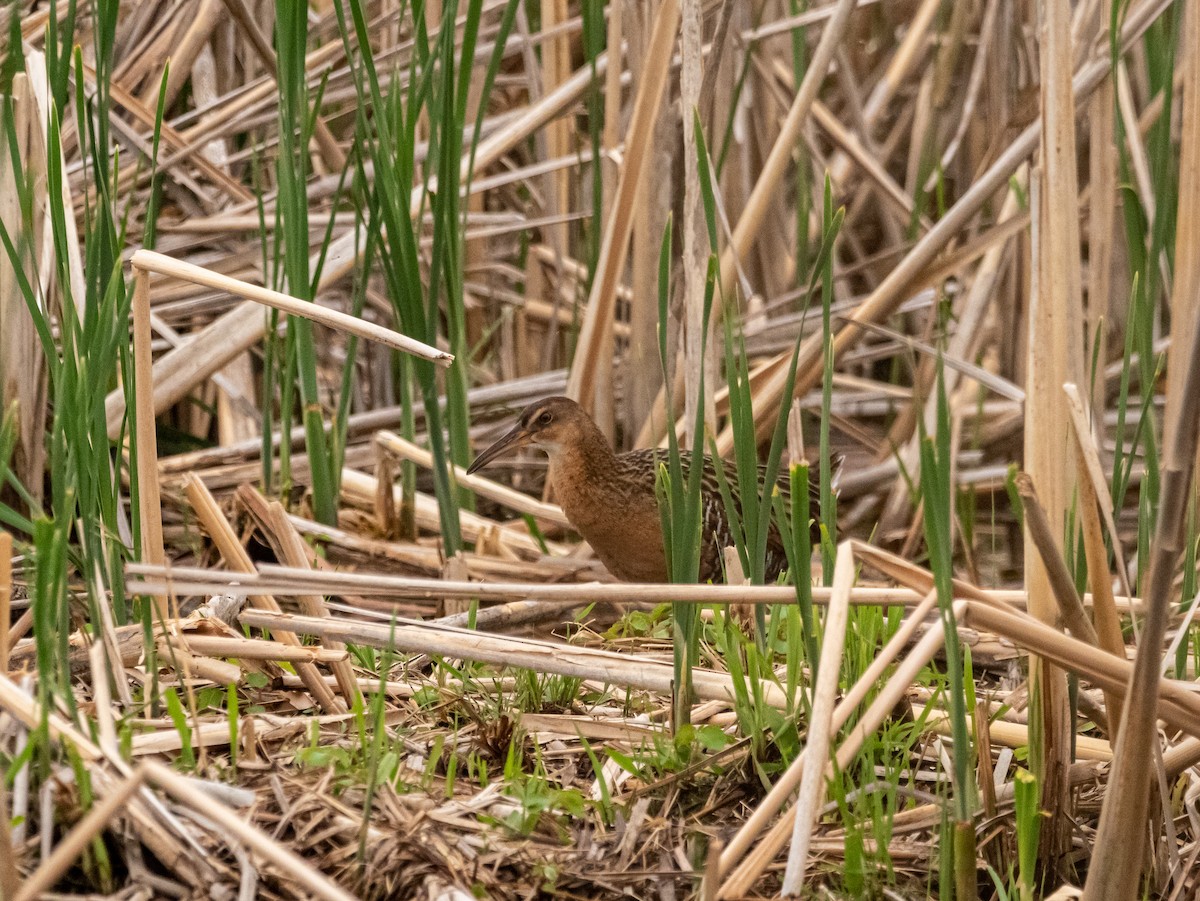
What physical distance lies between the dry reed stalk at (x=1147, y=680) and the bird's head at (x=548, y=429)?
2.00 meters

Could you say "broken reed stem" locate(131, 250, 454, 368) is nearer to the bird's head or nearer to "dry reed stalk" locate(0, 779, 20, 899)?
"dry reed stalk" locate(0, 779, 20, 899)

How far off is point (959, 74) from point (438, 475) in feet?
9.00

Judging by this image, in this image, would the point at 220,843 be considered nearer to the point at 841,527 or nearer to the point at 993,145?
the point at 841,527

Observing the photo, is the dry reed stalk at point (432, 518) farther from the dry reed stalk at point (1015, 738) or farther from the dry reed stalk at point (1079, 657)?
the dry reed stalk at point (1079, 657)

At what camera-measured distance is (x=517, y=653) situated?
230 centimetres

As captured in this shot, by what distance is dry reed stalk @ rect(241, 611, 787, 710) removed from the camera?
228 centimetres

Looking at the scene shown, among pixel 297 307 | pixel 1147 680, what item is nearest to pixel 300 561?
pixel 297 307

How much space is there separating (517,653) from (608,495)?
4.94ft

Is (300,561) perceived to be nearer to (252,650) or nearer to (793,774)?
(252,650)

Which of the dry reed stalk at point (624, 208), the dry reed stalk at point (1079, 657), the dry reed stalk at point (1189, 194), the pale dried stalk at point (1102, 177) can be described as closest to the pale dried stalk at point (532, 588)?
the dry reed stalk at point (1079, 657)

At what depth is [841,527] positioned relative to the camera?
4305 millimetres

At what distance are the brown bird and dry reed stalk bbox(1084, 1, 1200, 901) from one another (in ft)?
6.37

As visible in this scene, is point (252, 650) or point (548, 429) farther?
point (548, 429)

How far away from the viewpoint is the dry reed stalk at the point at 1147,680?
163cm
